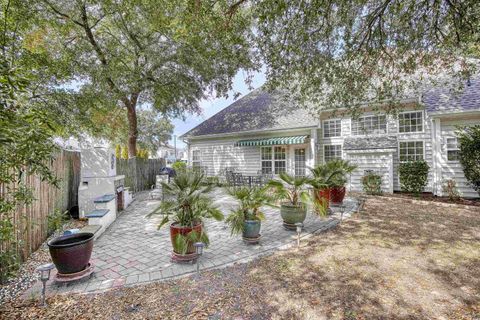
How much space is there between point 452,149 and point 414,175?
1834 millimetres

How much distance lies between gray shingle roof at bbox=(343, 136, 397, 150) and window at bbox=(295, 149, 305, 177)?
7.77 feet

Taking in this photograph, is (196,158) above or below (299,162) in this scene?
above

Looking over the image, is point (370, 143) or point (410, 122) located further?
point (370, 143)

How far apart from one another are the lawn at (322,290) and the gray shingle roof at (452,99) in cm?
720

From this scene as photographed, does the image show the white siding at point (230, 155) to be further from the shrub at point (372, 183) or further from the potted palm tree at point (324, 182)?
the potted palm tree at point (324, 182)

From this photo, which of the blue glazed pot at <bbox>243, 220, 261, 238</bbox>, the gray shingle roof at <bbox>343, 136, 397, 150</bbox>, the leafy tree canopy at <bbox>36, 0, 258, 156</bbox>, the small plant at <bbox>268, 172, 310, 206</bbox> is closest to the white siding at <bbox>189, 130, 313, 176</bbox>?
the gray shingle roof at <bbox>343, 136, 397, 150</bbox>

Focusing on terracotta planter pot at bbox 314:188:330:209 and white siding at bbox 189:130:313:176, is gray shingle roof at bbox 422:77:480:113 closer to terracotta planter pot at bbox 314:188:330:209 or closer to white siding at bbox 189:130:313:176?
white siding at bbox 189:130:313:176

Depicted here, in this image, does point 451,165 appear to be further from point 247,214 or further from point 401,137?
point 247,214

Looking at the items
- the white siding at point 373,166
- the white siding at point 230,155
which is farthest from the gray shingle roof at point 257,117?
the white siding at point 373,166

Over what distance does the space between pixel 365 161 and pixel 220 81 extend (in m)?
8.36

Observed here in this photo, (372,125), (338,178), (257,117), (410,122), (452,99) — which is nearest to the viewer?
(338,178)

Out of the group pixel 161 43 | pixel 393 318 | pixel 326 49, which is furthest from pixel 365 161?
pixel 161 43

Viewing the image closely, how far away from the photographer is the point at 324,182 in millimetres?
7594

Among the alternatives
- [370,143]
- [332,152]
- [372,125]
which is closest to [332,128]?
[332,152]
